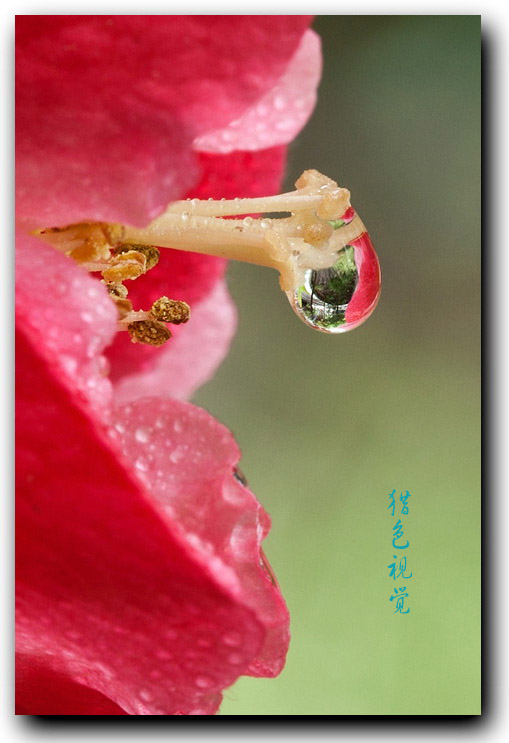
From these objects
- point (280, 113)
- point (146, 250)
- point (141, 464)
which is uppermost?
point (280, 113)

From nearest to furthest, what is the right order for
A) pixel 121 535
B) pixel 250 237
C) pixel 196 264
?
pixel 121 535
pixel 250 237
pixel 196 264

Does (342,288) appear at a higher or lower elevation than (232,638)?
higher

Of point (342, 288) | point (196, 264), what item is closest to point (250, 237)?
point (342, 288)

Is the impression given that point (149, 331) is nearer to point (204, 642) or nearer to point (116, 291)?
point (116, 291)

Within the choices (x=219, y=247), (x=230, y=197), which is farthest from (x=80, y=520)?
(x=230, y=197)

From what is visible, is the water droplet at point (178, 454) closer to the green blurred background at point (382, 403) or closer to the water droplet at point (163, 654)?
the water droplet at point (163, 654)

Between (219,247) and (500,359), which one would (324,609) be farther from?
(219,247)

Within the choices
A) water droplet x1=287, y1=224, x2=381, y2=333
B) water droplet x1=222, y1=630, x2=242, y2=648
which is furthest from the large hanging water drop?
water droplet x1=222, y1=630, x2=242, y2=648
